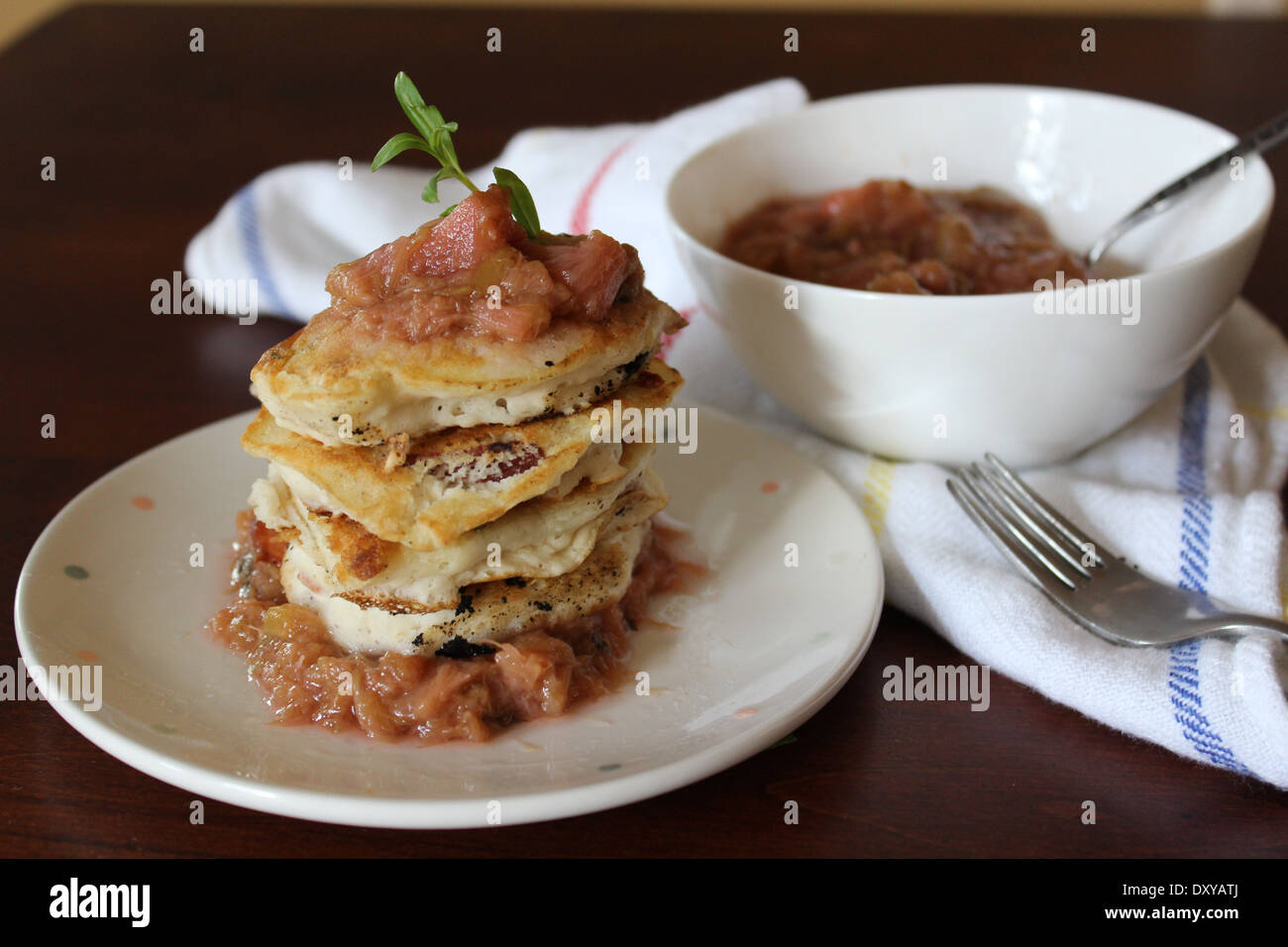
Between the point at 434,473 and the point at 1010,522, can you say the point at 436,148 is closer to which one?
the point at 434,473

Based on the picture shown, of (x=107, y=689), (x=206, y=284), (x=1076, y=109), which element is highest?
(x=1076, y=109)

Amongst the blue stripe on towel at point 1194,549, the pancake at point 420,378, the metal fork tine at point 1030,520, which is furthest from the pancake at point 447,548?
the blue stripe on towel at point 1194,549

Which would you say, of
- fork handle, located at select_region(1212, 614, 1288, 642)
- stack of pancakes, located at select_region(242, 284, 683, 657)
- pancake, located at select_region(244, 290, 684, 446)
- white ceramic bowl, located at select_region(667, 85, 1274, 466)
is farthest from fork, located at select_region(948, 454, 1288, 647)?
pancake, located at select_region(244, 290, 684, 446)

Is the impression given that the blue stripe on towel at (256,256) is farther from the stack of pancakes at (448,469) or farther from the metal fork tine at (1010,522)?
the metal fork tine at (1010,522)

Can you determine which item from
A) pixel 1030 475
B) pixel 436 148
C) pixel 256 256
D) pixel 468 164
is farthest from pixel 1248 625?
pixel 468 164

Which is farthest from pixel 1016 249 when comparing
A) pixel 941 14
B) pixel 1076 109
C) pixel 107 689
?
pixel 941 14
